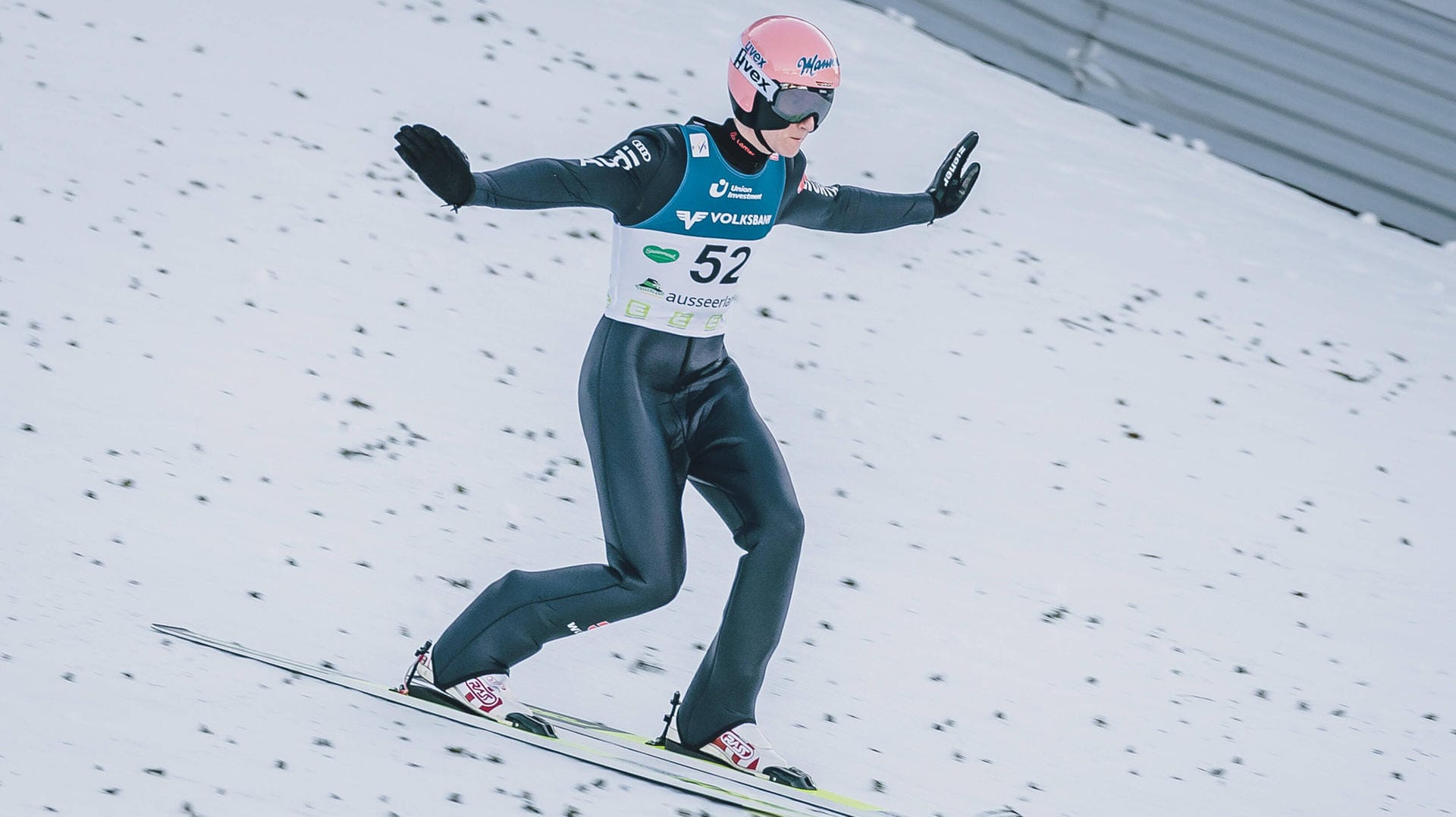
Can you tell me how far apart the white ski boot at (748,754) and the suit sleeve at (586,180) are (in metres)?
1.38

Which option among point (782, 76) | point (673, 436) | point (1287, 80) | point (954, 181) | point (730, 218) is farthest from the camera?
point (1287, 80)

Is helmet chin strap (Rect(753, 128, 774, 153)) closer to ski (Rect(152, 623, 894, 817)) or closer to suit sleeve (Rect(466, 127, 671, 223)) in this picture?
suit sleeve (Rect(466, 127, 671, 223))

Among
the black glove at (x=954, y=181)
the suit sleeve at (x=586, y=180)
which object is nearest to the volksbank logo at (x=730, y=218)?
the suit sleeve at (x=586, y=180)

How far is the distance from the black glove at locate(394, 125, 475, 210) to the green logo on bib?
1.96ft

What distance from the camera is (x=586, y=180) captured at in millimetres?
3490

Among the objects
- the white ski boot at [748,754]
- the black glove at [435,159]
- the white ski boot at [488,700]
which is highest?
the black glove at [435,159]

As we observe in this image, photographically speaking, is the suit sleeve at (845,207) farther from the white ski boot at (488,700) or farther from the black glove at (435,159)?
the white ski boot at (488,700)

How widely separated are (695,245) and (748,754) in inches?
54.6

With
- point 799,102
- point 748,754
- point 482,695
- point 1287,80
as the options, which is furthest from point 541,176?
point 1287,80

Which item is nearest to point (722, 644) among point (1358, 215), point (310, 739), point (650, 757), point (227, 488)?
point (650, 757)

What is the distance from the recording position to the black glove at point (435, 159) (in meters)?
3.19

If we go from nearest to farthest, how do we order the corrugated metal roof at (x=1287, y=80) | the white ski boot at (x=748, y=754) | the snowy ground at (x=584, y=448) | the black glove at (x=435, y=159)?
the black glove at (x=435, y=159) → the white ski boot at (x=748, y=754) → the snowy ground at (x=584, y=448) → the corrugated metal roof at (x=1287, y=80)

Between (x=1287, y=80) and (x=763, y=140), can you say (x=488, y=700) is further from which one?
(x=1287, y=80)

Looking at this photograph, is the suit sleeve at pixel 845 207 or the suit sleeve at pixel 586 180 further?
the suit sleeve at pixel 845 207
